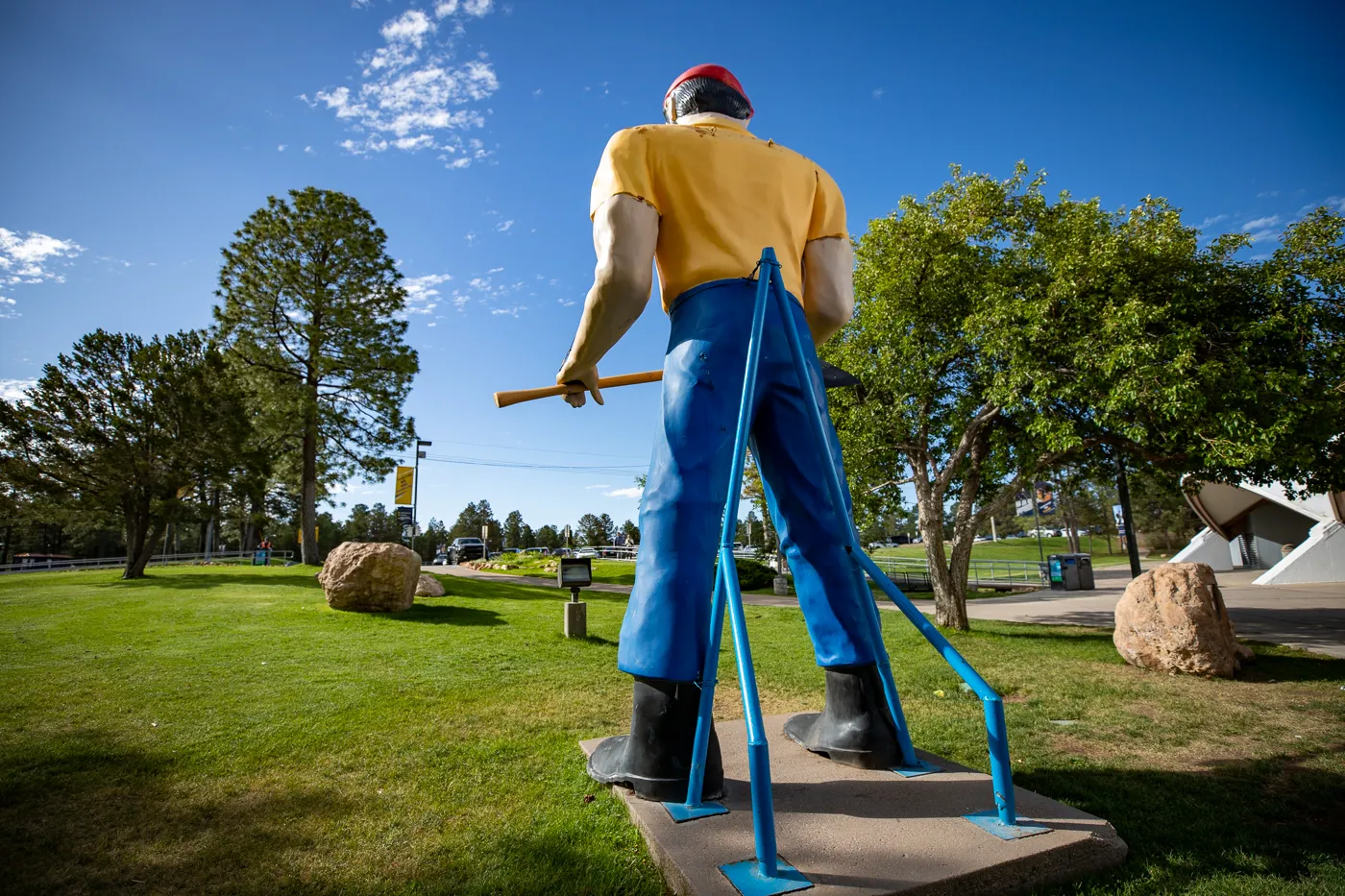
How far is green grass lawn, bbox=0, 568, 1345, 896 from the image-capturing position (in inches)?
85.1

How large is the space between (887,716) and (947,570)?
25.3 ft

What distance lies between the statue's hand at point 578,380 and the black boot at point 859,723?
1674mm

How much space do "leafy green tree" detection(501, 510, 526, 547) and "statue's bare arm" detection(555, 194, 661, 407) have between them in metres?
67.6

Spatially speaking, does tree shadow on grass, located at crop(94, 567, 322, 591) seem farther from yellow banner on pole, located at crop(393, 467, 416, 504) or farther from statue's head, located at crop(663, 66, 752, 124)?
statue's head, located at crop(663, 66, 752, 124)

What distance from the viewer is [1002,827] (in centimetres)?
203

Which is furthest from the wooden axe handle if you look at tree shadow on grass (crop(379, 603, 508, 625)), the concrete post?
tree shadow on grass (crop(379, 603, 508, 625))

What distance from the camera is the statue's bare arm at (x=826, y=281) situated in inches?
119

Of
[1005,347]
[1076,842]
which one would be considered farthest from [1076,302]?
[1076,842]

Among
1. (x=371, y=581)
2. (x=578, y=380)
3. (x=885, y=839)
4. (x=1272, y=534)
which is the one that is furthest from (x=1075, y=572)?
(x=578, y=380)

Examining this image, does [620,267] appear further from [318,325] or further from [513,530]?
[513,530]

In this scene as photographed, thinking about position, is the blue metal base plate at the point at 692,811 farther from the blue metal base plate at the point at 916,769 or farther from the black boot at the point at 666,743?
the blue metal base plate at the point at 916,769

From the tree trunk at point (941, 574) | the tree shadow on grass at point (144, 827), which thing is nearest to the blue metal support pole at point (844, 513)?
the tree shadow on grass at point (144, 827)

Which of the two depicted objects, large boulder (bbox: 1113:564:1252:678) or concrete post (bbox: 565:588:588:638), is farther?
concrete post (bbox: 565:588:588:638)

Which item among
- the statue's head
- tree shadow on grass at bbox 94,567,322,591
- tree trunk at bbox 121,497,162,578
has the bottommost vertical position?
tree shadow on grass at bbox 94,567,322,591
